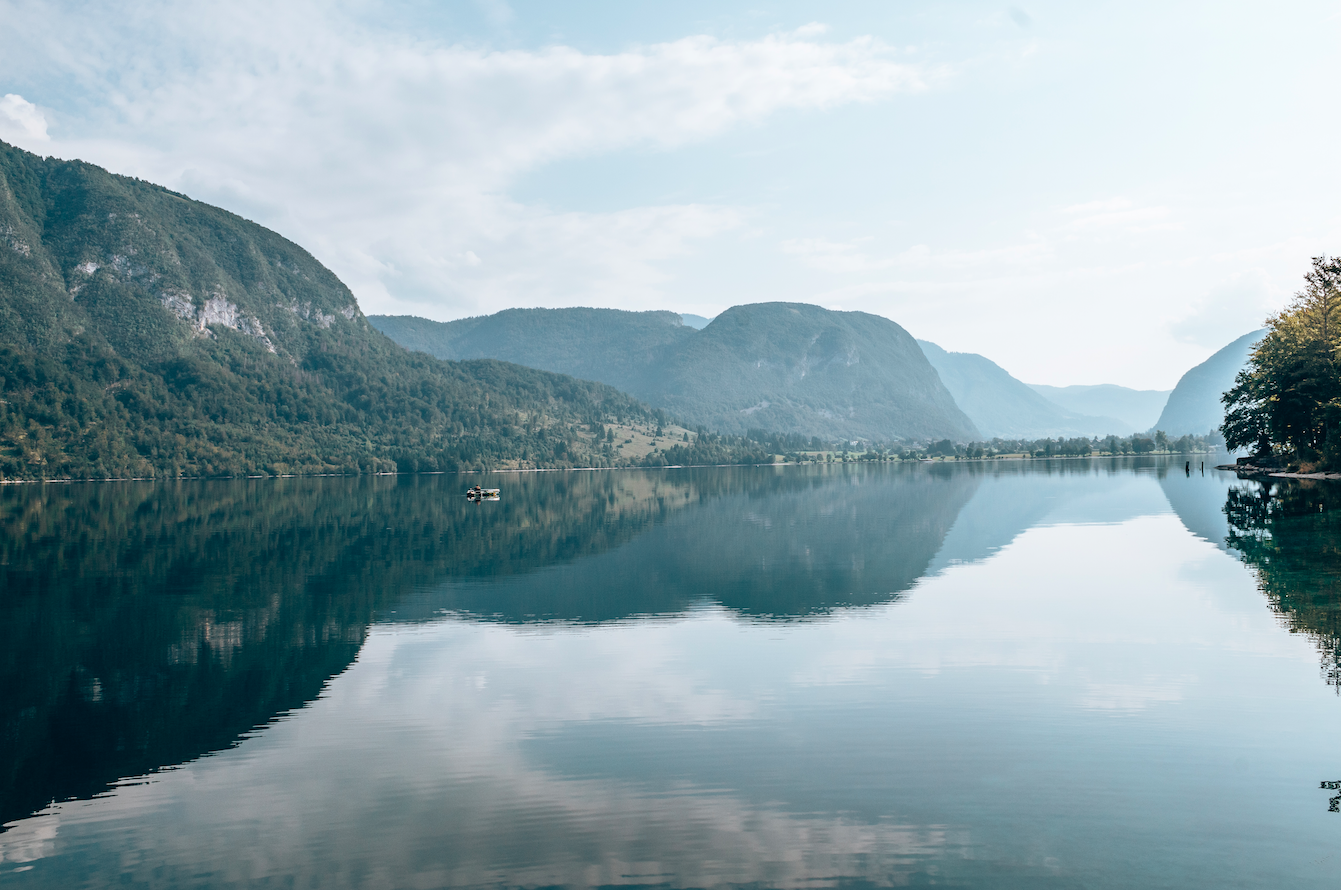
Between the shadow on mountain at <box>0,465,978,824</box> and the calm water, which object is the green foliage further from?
the calm water

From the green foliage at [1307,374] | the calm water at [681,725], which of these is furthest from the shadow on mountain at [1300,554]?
the green foliage at [1307,374]

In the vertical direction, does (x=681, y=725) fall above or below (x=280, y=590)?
below

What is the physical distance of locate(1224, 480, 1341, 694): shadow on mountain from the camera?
29219 millimetres

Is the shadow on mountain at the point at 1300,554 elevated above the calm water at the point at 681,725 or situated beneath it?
elevated above

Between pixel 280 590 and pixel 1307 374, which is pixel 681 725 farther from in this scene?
pixel 1307 374

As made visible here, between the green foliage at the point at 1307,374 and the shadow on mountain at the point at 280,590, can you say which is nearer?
the shadow on mountain at the point at 280,590

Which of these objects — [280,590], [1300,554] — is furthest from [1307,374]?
[280,590]

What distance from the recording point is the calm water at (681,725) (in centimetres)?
1428

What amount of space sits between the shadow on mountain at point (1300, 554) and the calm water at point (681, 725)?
38 cm

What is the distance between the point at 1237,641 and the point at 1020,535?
127ft

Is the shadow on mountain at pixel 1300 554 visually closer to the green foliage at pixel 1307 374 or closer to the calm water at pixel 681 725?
the calm water at pixel 681 725

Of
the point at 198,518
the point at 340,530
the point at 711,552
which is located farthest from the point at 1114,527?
the point at 198,518

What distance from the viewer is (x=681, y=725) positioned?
21188 mm

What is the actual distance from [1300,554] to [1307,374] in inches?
2641
